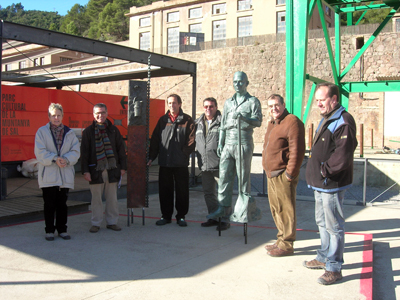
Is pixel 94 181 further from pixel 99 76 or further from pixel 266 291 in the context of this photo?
pixel 99 76

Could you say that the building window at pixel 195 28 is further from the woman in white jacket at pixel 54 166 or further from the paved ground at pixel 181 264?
the woman in white jacket at pixel 54 166

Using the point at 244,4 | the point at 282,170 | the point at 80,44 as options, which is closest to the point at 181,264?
the point at 282,170

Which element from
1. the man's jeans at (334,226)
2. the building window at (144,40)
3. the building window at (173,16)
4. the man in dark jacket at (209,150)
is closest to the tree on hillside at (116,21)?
the building window at (144,40)

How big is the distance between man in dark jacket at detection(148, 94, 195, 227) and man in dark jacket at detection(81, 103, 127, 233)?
0.57 m

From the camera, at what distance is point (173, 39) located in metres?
43.2

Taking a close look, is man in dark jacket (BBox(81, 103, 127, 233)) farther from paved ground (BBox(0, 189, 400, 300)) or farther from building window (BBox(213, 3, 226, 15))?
building window (BBox(213, 3, 226, 15))

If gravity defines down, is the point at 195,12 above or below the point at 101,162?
above

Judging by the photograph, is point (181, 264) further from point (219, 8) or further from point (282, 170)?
point (219, 8)

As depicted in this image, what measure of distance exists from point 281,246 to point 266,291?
3.33 ft

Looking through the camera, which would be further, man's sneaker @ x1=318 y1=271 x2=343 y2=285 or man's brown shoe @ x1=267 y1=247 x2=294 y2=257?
man's brown shoe @ x1=267 y1=247 x2=294 y2=257

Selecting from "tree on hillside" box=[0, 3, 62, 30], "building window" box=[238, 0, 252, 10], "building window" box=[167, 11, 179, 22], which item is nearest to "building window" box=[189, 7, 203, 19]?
"building window" box=[167, 11, 179, 22]

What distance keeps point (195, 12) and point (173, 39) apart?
148 inches

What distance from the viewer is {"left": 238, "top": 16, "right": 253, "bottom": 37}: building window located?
3766cm

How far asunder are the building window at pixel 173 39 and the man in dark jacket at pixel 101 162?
38305 mm
